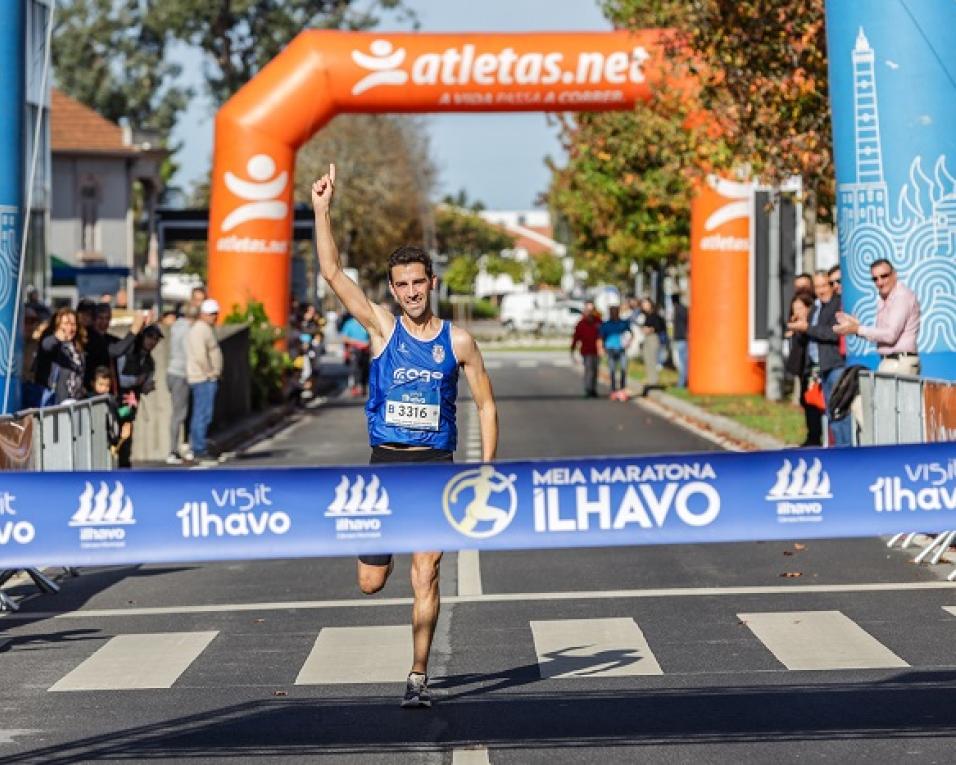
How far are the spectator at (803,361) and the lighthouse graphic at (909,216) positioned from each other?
2.58 meters

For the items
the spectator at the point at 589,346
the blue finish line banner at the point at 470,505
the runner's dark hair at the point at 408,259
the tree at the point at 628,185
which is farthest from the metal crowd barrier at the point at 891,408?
the spectator at the point at 589,346

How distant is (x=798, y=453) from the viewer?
25.5ft

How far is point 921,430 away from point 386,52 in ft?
58.3

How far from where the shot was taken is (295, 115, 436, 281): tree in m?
86.4

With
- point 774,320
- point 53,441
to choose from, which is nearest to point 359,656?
point 53,441

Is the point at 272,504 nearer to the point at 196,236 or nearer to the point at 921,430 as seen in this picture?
the point at 921,430

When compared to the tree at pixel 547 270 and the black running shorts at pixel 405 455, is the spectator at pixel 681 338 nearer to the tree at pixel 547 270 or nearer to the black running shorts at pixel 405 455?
the black running shorts at pixel 405 455

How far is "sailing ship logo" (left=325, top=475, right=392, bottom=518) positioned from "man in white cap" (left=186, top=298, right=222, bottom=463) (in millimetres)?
15400

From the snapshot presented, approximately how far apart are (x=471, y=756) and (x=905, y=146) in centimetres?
1047

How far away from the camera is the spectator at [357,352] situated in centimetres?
3900

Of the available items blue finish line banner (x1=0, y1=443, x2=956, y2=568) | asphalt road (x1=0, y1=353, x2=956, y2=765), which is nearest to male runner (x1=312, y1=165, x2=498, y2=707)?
asphalt road (x1=0, y1=353, x2=956, y2=765)

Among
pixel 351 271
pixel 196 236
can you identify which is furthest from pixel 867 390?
pixel 351 271

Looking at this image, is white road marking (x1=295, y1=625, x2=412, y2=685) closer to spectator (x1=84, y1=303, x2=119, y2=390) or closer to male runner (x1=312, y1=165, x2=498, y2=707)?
male runner (x1=312, y1=165, x2=498, y2=707)

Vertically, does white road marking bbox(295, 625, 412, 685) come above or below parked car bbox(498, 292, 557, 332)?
below
